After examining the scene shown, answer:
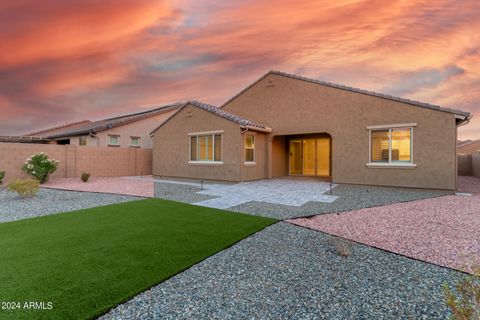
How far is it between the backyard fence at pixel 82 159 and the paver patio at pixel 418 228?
53.3 feet

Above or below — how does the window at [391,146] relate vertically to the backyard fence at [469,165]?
above

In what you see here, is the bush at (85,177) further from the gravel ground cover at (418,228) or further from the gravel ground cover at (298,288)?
the gravel ground cover at (298,288)

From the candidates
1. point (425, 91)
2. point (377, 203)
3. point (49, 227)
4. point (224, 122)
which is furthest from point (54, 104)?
point (425, 91)

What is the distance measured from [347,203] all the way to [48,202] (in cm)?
1114

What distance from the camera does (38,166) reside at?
13.9 meters

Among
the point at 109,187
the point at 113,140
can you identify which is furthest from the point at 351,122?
the point at 113,140

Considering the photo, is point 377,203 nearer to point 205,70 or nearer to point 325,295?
point 325,295

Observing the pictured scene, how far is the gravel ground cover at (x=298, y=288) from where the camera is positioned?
2867mm

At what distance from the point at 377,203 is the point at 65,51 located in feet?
51.9

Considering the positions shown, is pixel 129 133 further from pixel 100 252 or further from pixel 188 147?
pixel 100 252

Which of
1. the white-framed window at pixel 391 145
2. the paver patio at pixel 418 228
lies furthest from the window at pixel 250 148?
the paver patio at pixel 418 228

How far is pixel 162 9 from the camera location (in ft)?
35.3

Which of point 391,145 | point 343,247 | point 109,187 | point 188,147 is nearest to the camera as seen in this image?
point 343,247

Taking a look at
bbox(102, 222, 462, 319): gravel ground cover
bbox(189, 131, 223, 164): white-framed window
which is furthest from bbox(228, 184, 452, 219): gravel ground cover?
bbox(189, 131, 223, 164): white-framed window
